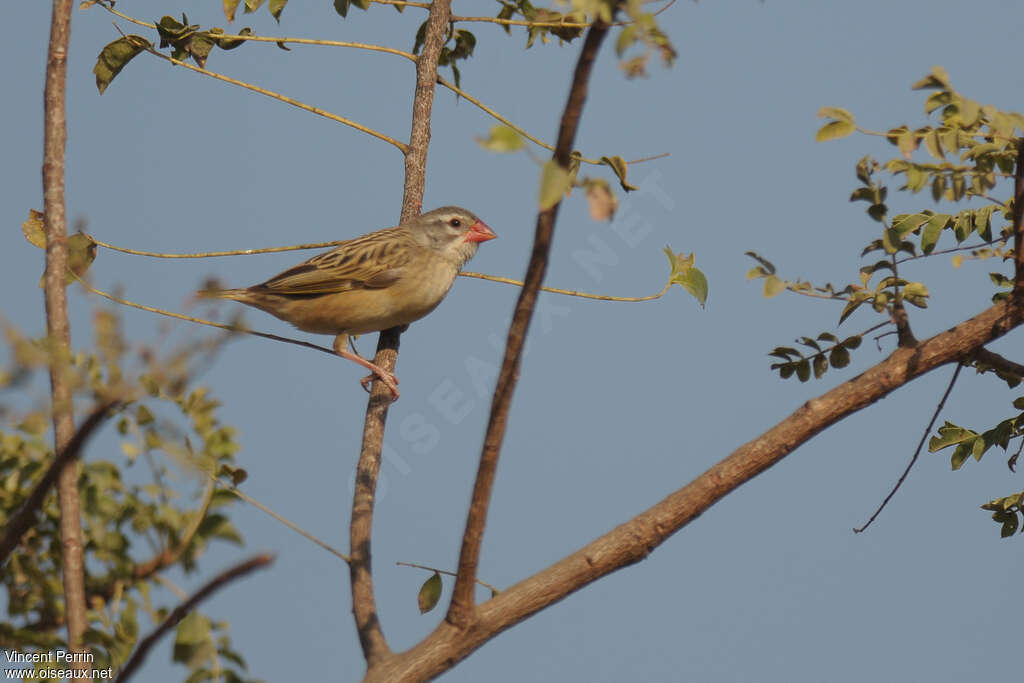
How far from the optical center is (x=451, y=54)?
6.75 m

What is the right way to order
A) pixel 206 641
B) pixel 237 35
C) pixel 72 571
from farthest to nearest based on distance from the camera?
pixel 237 35 → pixel 72 571 → pixel 206 641

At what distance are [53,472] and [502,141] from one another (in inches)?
46.4

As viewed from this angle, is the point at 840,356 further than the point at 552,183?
Yes

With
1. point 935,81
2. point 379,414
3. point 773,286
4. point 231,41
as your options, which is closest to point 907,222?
point 773,286

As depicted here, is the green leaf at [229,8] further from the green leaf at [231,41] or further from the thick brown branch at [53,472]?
the thick brown branch at [53,472]

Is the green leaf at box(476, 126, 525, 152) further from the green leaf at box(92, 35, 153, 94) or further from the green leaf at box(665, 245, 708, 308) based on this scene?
the green leaf at box(92, 35, 153, 94)

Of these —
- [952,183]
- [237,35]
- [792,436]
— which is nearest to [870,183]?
[952,183]

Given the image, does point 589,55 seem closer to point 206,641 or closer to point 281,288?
point 206,641

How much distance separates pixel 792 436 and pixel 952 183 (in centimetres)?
91

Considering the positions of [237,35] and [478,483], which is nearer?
[478,483]

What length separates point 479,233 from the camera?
8141mm

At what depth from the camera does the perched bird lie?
7137 millimetres

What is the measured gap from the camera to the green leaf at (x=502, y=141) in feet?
8.02

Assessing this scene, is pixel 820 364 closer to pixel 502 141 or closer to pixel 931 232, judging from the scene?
pixel 931 232
